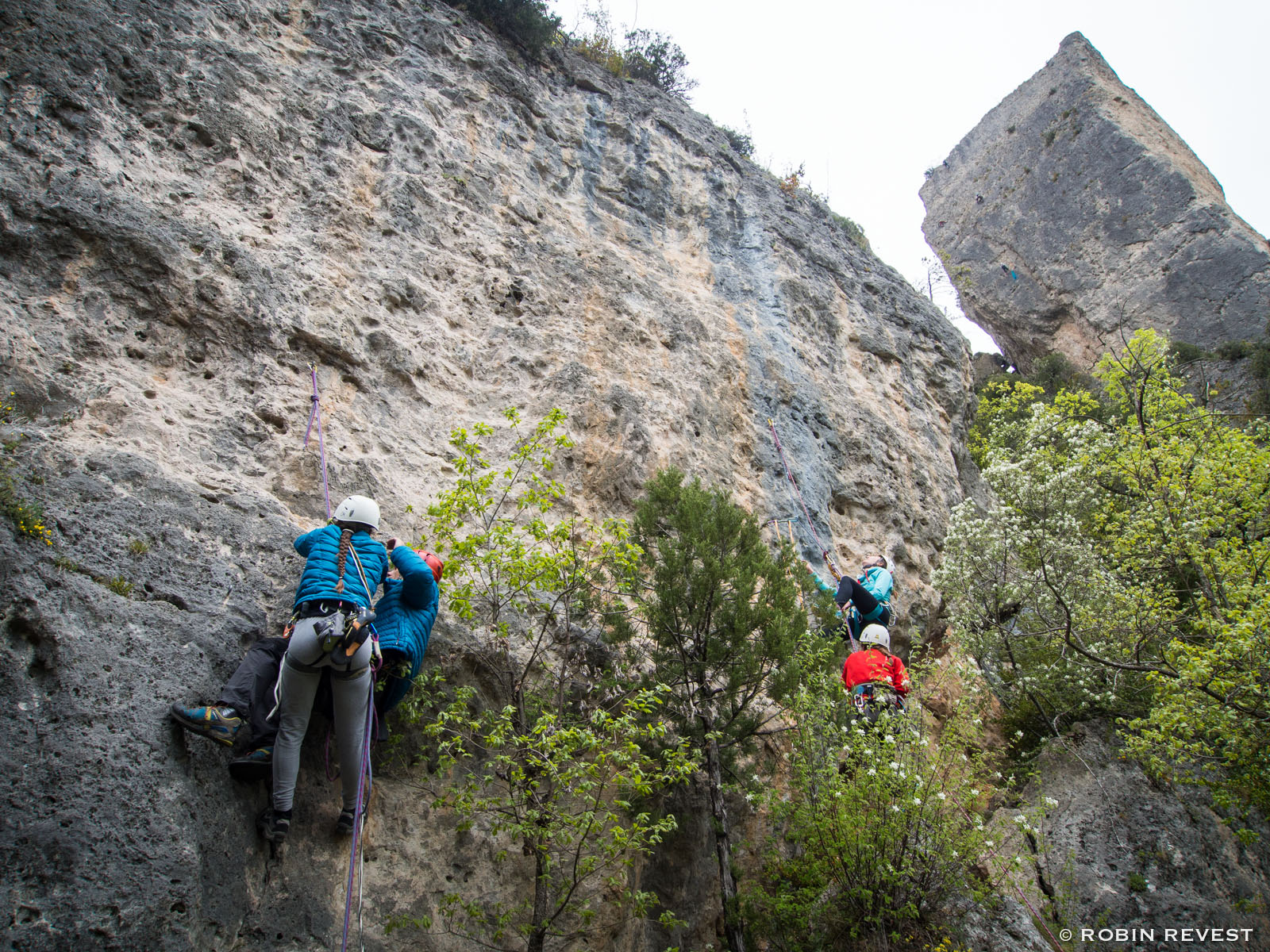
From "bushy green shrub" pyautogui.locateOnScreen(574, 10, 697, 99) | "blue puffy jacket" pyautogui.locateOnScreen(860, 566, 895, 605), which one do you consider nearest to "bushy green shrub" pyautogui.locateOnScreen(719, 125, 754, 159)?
"bushy green shrub" pyautogui.locateOnScreen(574, 10, 697, 99)

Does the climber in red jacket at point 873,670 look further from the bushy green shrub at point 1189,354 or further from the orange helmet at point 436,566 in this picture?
the bushy green shrub at point 1189,354

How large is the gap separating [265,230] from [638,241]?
6220 mm

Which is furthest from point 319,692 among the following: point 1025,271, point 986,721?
point 1025,271

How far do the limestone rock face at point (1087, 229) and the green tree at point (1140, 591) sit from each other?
13.4m

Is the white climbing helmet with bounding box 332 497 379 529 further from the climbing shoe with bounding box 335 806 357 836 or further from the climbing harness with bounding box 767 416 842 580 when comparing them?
the climbing harness with bounding box 767 416 842 580

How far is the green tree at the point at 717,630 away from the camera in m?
7.21

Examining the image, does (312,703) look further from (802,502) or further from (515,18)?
(515,18)

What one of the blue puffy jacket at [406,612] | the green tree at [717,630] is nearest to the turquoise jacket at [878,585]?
the green tree at [717,630]

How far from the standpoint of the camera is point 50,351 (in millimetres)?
6234

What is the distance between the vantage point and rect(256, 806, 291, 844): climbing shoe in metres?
4.89

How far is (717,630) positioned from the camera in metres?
7.46

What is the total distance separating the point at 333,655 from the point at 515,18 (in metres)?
13.0

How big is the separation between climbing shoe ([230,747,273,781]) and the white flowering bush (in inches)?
155

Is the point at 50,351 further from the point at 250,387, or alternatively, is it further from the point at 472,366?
the point at 472,366
